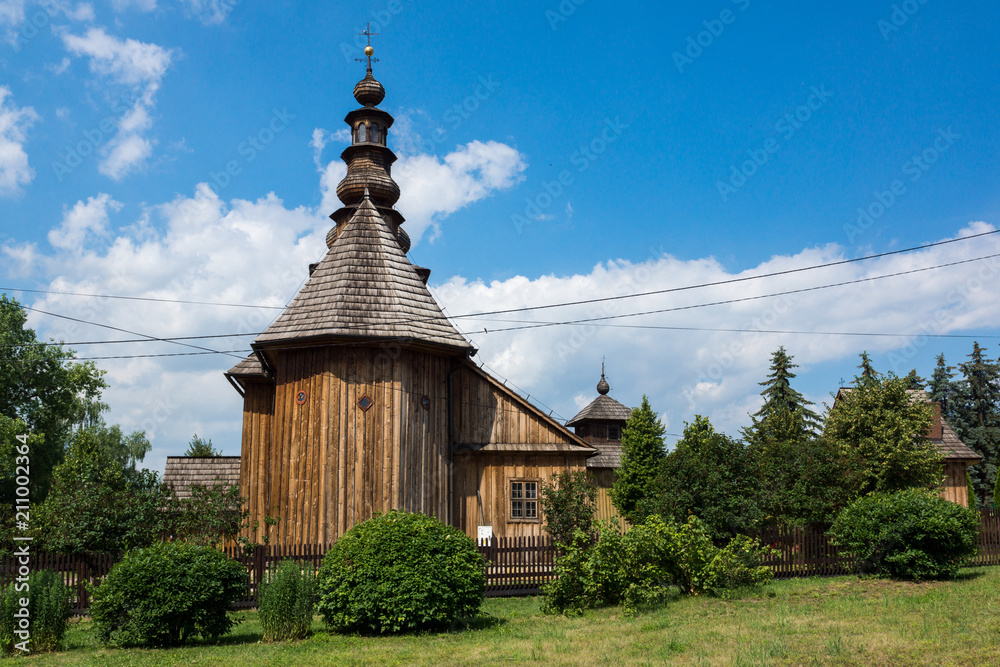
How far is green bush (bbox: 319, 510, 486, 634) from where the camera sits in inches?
421

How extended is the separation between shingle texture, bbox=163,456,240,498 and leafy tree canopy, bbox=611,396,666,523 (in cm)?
1585

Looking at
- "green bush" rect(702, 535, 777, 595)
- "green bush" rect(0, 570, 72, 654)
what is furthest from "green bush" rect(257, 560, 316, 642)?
"green bush" rect(702, 535, 777, 595)

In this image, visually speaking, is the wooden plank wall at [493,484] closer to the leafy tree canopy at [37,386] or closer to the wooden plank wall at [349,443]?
the wooden plank wall at [349,443]

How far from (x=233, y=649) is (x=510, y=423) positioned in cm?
1026

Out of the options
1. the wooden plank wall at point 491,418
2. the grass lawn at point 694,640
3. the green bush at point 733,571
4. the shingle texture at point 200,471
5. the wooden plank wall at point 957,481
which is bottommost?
the grass lawn at point 694,640

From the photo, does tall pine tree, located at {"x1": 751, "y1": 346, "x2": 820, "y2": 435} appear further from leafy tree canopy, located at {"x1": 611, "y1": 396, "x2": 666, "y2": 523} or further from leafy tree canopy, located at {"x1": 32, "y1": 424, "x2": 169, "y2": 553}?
leafy tree canopy, located at {"x1": 32, "y1": 424, "x2": 169, "y2": 553}

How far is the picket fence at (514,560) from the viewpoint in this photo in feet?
44.8

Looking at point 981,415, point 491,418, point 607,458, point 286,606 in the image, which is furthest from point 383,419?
point 981,415

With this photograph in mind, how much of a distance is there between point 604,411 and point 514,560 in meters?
23.3

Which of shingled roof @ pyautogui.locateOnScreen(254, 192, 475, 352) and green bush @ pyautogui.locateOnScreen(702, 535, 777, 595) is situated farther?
shingled roof @ pyautogui.locateOnScreen(254, 192, 475, 352)

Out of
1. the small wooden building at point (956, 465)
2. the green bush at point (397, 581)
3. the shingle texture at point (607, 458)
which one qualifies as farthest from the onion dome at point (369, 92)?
the small wooden building at point (956, 465)

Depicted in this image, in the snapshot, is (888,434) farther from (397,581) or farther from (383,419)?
(397,581)

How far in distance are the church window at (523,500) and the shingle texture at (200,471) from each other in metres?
10.5

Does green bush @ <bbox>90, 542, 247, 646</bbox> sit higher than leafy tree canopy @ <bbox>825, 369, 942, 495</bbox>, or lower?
lower
